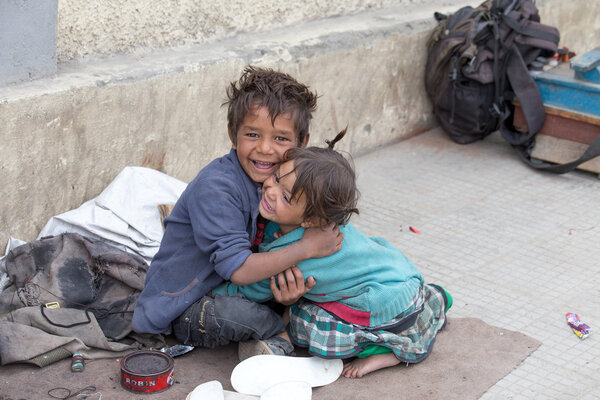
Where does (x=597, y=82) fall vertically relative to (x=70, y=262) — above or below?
above

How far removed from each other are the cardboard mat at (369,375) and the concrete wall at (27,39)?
1.28 m

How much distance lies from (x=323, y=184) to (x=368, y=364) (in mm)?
738

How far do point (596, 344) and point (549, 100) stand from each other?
7.72 feet

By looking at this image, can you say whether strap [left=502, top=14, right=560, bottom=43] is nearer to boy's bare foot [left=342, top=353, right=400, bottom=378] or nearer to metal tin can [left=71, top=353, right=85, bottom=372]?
boy's bare foot [left=342, top=353, right=400, bottom=378]

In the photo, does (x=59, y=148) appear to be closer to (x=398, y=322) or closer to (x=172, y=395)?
(x=172, y=395)

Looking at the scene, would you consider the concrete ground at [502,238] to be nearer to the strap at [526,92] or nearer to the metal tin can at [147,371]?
the metal tin can at [147,371]

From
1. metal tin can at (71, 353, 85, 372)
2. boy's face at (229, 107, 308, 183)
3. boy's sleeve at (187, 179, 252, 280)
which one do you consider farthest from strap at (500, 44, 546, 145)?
metal tin can at (71, 353, 85, 372)

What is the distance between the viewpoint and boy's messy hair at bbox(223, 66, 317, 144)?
2.88m

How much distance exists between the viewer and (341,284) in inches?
114

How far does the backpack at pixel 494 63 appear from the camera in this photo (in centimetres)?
516

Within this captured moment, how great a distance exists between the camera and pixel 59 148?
3475 mm

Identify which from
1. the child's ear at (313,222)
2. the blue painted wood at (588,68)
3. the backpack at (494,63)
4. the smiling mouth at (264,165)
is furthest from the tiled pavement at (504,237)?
the smiling mouth at (264,165)

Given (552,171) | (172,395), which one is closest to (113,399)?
(172,395)

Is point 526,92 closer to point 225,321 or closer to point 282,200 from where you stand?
point 282,200
